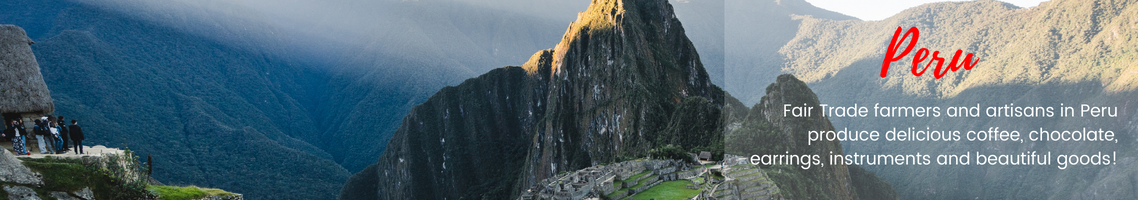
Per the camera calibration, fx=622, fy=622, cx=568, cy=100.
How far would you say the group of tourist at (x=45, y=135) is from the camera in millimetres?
19891

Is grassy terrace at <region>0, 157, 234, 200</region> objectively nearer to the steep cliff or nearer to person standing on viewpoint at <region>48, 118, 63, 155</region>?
person standing on viewpoint at <region>48, 118, 63, 155</region>

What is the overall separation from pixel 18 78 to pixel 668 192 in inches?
1019

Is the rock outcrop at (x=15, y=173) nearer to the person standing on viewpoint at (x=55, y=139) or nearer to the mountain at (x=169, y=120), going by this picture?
the person standing on viewpoint at (x=55, y=139)

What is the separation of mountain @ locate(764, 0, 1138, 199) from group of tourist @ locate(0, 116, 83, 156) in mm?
135382

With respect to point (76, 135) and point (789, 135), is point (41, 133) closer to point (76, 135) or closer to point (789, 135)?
point (76, 135)

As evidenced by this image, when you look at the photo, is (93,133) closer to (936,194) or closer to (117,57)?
→ (117,57)

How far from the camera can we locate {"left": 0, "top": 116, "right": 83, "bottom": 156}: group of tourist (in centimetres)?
1989

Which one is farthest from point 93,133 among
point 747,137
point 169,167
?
point 747,137

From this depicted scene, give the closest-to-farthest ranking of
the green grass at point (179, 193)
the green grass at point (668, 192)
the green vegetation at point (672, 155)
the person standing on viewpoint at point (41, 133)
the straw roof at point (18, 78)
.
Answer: the green grass at point (179, 193), the person standing on viewpoint at point (41, 133), the straw roof at point (18, 78), the green grass at point (668, 192), the green vegetation at point (672, 155)

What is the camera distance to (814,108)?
3086 inches

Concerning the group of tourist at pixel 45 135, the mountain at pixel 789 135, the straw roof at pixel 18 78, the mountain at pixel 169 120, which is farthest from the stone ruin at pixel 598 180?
the mountain at pixel 169 120

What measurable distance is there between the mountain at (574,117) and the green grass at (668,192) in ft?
64.7

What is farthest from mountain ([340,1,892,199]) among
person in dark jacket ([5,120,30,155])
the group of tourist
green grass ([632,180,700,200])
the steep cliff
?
person in dark jacket ([5,120,30,155])

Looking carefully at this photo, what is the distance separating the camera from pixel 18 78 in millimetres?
21078
